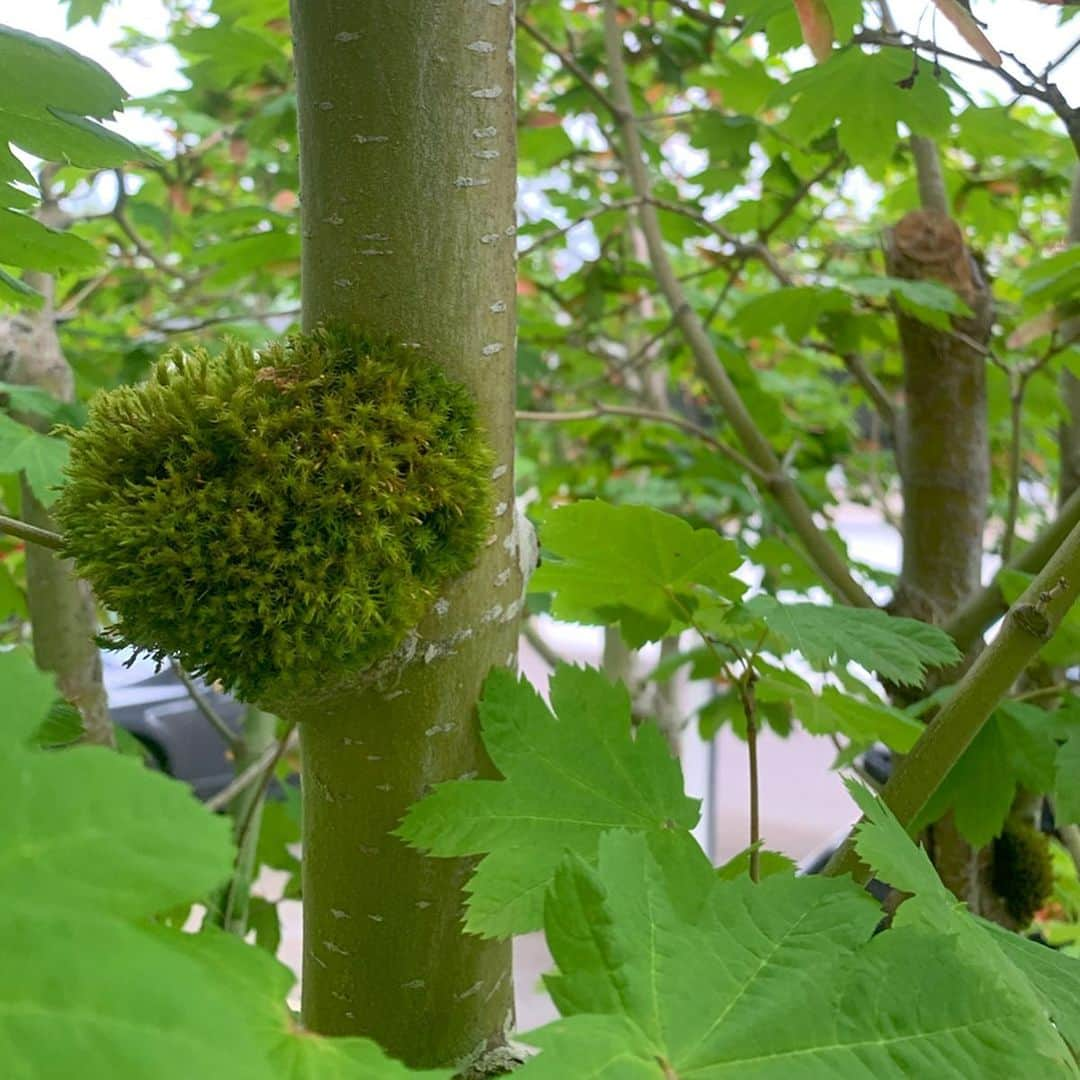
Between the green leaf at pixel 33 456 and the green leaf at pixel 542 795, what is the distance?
43cm

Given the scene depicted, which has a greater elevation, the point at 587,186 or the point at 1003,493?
the point at 587,186

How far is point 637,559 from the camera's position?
59 centimetres

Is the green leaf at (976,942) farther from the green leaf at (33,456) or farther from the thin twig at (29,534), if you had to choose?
the green leaf at (33,456)

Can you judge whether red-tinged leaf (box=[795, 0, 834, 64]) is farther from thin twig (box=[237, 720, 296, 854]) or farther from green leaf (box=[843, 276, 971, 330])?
thin twig (box=[237, 720, 296, 854])

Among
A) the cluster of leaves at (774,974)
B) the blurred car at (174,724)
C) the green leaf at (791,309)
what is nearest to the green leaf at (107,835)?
the cluster of leaves at (774,974)

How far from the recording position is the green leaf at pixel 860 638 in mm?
500

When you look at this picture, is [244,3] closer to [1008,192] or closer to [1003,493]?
[1008,192]

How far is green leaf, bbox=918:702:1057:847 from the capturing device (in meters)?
0.67

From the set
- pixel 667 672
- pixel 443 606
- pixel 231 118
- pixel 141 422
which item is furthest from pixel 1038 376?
pixel 231 118

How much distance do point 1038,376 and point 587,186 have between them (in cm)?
84

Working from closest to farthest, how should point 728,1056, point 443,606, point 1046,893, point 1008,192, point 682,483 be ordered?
point 728,1056, point 443,606, point 1046,893, point 1008,192, point 682,483

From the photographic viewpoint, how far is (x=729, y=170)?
1.21m

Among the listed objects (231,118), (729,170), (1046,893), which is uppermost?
(231,118)

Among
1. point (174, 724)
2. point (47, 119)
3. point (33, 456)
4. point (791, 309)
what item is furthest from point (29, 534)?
point (174, 724)
